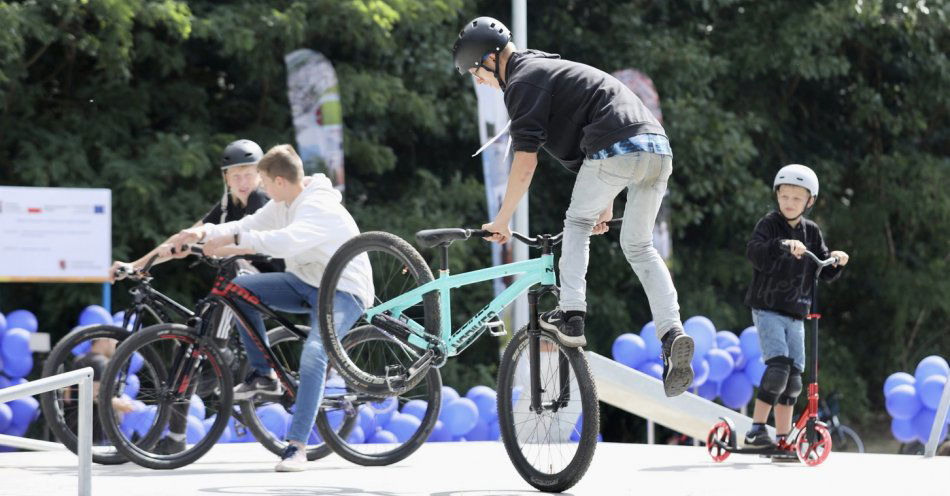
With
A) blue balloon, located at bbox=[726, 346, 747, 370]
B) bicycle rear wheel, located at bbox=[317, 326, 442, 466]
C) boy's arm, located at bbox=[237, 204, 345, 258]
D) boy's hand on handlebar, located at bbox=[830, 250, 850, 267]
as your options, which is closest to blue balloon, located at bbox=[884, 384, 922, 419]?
blue balloon, located at bbox=[726, 346, 747, 370]

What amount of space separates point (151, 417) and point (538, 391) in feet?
6.99

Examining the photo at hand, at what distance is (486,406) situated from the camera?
38.4 ft

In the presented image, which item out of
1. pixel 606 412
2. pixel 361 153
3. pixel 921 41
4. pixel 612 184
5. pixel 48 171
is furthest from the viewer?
pixel 921 41

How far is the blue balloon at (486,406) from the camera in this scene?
11.7m

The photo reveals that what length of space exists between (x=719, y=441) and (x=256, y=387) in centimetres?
244

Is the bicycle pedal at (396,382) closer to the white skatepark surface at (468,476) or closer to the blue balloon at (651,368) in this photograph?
the white skatepark surface at (468,476)

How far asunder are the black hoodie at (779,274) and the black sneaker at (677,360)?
6.58 ft

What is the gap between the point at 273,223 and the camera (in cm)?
709

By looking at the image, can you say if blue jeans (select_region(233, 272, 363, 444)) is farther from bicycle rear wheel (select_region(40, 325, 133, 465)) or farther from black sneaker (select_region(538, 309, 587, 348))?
black sneaker (select_region(538, 309, 587, 348))

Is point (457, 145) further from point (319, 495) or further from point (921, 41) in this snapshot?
point (319, 495)

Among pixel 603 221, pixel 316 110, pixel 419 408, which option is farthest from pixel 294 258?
pixel 316 110

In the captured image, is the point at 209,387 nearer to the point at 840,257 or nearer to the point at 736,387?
the point at 840,257

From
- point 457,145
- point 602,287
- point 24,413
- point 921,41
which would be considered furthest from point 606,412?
point 24,413

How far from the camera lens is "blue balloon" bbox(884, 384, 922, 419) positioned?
11.1 m
